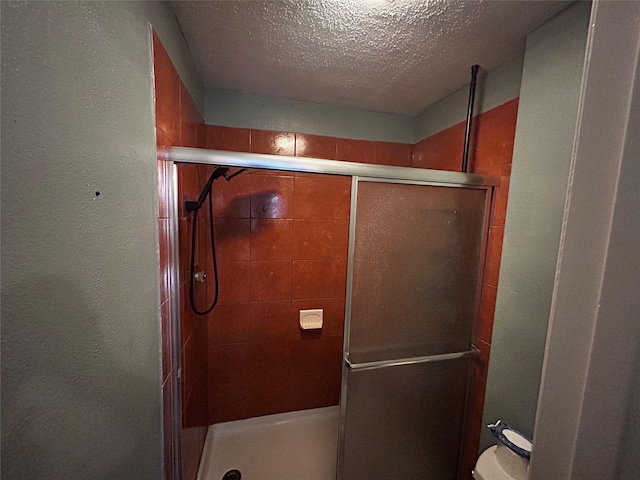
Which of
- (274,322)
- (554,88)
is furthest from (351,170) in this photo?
(274,322)

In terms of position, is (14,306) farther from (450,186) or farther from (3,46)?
(450,186)

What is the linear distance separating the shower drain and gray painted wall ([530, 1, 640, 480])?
188 cm

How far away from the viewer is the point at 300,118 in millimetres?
1748

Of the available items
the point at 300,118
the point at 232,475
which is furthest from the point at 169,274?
the point at 232,475

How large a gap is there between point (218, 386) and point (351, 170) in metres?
1.86

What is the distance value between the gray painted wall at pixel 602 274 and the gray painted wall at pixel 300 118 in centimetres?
162

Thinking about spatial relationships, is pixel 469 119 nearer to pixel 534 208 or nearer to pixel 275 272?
pixel 534 208

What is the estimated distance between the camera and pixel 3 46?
34 cm

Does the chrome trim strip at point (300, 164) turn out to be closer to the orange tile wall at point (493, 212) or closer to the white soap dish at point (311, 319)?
the orange tile wall at point (493, 212)

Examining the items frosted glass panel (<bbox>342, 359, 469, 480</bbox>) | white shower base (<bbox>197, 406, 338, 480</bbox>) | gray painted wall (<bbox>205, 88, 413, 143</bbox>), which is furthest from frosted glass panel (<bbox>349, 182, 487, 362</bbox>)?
white shower base (<bbox>197, 406, 338, 480</bbox>)

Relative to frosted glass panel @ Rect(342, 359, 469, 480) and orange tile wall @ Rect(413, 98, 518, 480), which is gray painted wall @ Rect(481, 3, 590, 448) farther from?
frosted glass panel @ Rect(342, 359, 469, 480)

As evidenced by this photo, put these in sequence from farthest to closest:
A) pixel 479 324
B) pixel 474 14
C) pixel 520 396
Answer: pixel 479 324 < pixel 520 396 < pixel 474 14

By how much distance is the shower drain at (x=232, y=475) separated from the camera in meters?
1.54

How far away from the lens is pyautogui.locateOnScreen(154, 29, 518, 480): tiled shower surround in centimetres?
164
